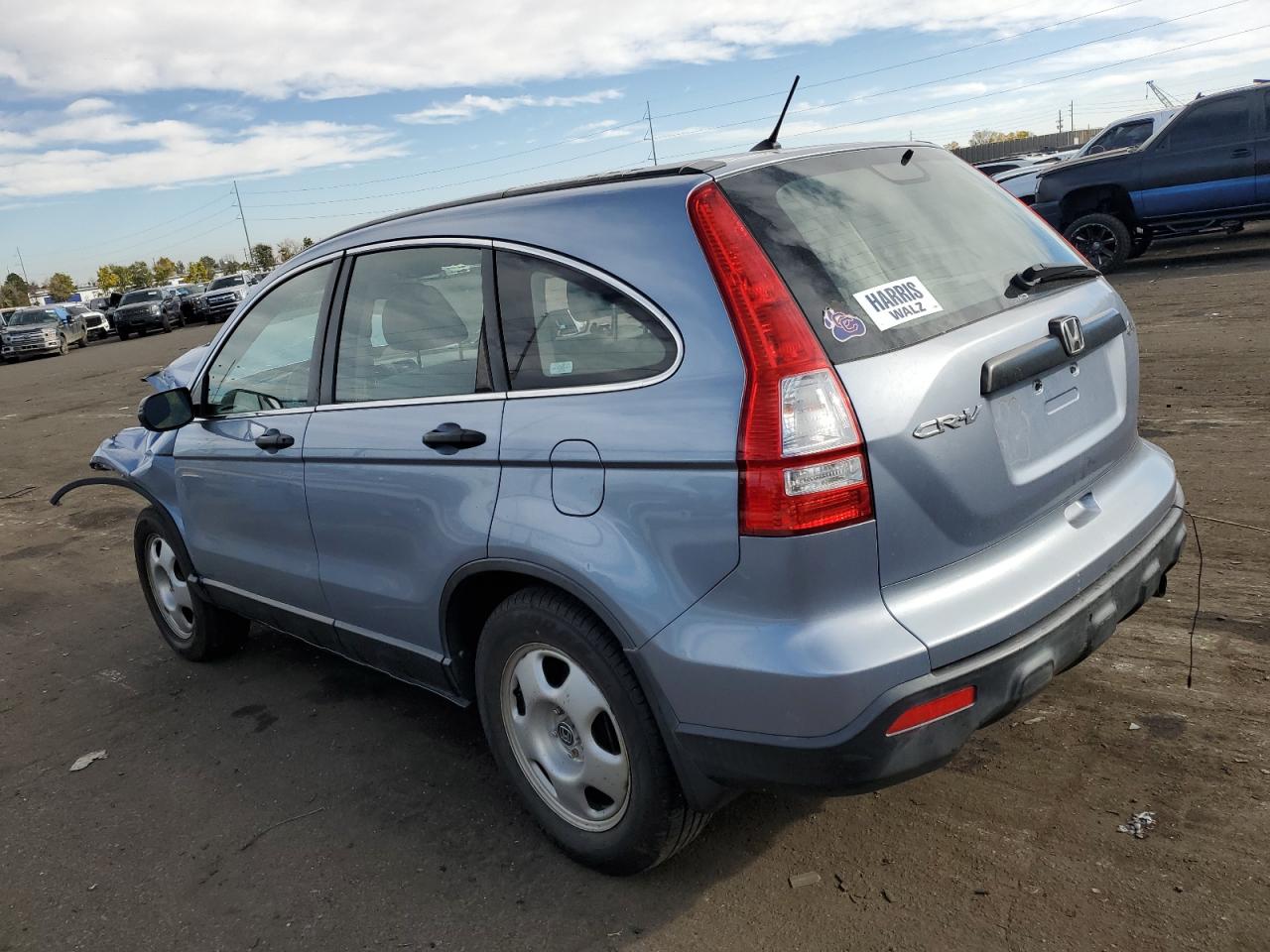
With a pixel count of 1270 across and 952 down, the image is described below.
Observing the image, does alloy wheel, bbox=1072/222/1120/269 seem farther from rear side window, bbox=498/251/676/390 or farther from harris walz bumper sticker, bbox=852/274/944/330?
rear side window, bbox=498/251/676/390

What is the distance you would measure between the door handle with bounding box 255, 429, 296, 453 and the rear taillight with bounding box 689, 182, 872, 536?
78.5 inches

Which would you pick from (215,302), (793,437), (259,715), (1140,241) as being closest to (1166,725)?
(793,437)

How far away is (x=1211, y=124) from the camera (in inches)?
526

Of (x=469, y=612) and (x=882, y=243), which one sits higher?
(x=882, y=243)

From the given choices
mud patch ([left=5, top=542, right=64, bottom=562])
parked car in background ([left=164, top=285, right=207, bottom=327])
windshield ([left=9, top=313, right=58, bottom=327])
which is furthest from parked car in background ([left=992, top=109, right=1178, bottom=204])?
parked car in background ([left=164, top=285, right=207, bottom=327])

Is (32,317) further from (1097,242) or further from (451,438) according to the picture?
→ (451,438)

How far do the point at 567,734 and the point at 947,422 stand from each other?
4.45 feet

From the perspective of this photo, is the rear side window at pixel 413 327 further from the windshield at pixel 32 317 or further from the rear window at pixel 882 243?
the windshield at pixel 32 317

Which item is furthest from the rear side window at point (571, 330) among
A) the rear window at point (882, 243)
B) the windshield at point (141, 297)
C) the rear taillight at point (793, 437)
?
the windshield at point (141, 297)

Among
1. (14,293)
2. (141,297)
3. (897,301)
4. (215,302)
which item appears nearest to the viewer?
(897,301)

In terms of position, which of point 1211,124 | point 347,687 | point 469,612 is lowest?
point 347,687

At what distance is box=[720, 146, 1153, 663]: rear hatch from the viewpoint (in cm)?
233

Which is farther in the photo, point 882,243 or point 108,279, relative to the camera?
point 108,279

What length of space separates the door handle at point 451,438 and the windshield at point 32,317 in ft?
113
